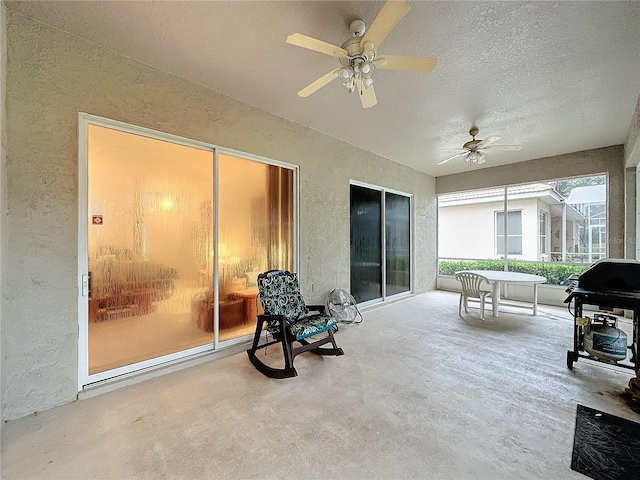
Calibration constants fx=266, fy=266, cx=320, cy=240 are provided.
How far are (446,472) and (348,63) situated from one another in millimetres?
2817

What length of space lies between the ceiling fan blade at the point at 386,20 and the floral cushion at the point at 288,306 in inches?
93.9

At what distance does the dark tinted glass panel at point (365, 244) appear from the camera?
4.91 metres

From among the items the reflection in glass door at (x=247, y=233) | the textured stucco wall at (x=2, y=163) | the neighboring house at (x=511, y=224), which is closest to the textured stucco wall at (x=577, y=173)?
the neighboring house at (x=511, y=224)

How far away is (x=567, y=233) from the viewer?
19.2ft

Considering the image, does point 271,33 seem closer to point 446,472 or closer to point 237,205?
point 237,205

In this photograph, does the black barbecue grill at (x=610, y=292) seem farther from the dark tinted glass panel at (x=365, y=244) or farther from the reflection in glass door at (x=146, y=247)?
the reflection in glass door at (x=146, y=247)

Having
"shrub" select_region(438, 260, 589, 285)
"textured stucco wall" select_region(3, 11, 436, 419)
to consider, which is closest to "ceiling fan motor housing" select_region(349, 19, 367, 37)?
"textured stucco wall" select_region(3, 11, 436, 419)

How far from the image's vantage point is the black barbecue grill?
2459 mm

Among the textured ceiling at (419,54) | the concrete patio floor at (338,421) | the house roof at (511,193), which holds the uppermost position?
the textured ceiling at (419,54)

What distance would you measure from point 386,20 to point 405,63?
430mm

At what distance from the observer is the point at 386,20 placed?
5.43 feet

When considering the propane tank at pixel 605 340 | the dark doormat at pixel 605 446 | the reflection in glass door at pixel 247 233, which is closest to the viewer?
the dark doormat at pixel 605 446

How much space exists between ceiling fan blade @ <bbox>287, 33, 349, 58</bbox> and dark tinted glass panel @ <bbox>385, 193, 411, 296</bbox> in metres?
3.96

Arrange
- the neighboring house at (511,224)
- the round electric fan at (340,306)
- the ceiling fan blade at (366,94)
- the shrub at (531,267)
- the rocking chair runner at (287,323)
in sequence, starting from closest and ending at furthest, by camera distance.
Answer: the ceiling fan blade at (366,94) → the rocking chair runner at (287,323) → the round electric fan at (340,306) → the shrub at (531,267) → the neighboring house at (511,224)
